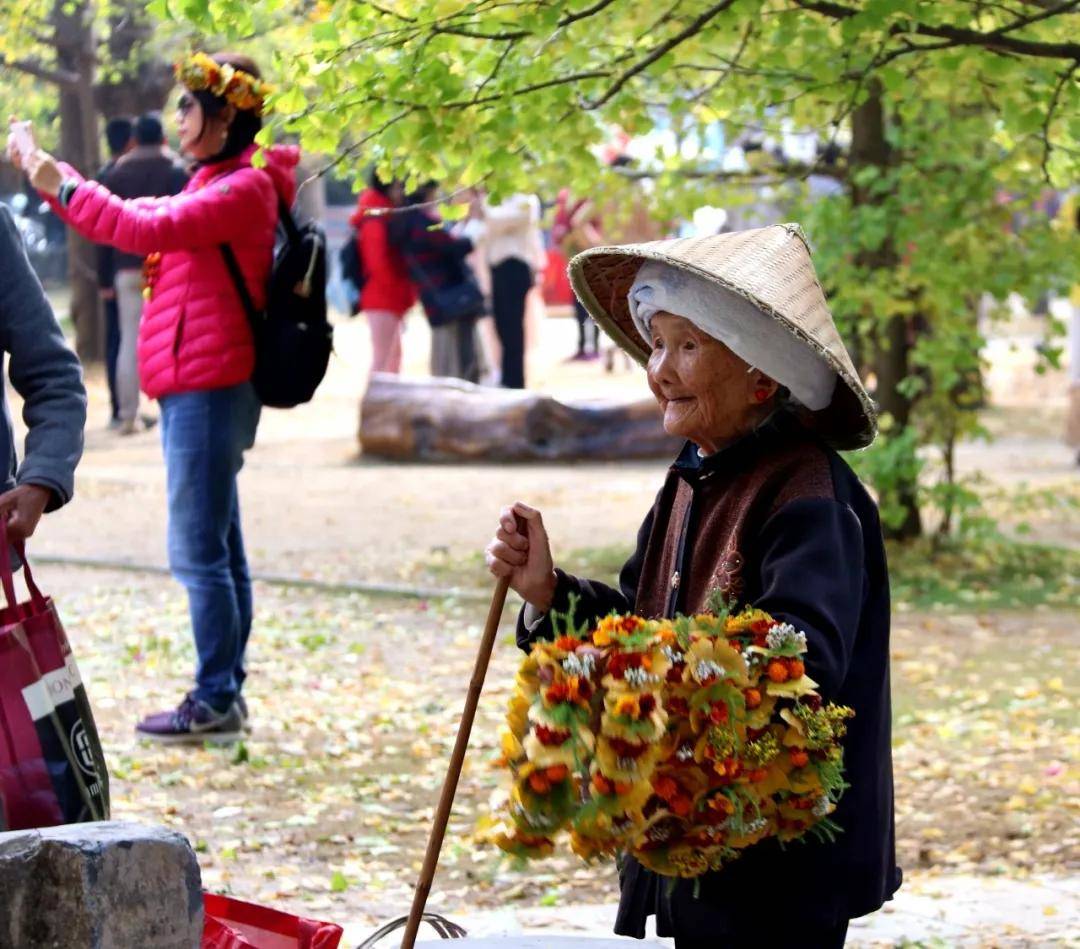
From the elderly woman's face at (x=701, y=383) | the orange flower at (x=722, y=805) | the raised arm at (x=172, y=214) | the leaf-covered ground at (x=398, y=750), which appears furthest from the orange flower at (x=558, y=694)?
the raised arm at (x=172, y=214)

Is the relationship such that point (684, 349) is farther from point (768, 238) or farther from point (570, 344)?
point (570, 344)

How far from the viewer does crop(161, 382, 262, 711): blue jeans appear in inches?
224

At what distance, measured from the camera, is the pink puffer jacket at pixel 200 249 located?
220 inches

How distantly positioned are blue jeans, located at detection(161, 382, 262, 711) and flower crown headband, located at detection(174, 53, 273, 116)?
854 millimetres

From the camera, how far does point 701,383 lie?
281 centimetres

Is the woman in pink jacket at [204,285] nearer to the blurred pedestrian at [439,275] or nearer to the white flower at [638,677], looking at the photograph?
the white flower at [638,677]

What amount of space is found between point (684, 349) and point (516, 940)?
0.97 metres

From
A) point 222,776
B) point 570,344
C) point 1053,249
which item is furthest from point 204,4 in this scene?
point 570,344

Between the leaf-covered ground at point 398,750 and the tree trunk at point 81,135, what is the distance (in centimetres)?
901

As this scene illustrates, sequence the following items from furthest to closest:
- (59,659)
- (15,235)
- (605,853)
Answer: (15,235), (59,659), (605,853)

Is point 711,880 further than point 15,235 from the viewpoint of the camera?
No

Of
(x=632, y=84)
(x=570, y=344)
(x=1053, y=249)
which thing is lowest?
(x=570, y=344)

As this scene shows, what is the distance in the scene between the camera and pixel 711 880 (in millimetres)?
2740

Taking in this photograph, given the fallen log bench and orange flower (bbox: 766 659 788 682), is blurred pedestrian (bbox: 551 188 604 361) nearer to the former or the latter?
the fallen log bench
